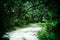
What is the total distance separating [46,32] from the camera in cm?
724

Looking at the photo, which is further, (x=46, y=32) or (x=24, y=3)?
(x=46, y=32)

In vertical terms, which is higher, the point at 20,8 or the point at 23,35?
the point at 20,8

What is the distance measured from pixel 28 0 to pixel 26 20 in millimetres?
9477

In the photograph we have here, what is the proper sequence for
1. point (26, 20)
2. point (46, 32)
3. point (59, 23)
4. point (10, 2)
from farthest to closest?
1. point (26, 20)
2. point (46, 32)
3. point (59, 23)
4. point (10, 2)

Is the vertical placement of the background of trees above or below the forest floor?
above

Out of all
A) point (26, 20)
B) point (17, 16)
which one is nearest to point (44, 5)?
point (17, 16)

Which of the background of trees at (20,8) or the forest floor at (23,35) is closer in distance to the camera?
the background of trees at (20,8)

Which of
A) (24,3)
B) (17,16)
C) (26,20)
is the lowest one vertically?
(26,20)

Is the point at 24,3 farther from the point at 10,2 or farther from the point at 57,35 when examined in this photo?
the point at 57,35

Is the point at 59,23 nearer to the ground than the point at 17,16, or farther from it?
nearer to the ground

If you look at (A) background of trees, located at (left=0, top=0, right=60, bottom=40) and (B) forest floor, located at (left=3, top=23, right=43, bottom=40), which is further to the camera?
(B) forest floor, located at (left=3, top=23, right=43, bottom=40)

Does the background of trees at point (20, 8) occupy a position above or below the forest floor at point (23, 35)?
above

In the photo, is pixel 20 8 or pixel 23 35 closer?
pixel 20 8

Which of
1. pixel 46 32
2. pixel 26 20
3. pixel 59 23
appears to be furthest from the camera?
pixel 26 20
